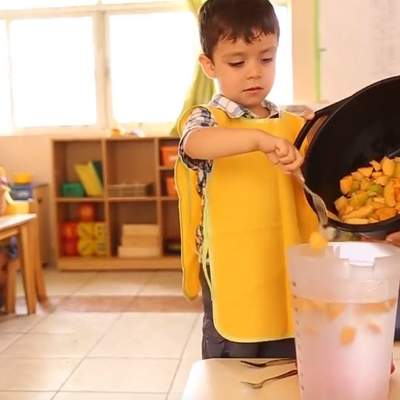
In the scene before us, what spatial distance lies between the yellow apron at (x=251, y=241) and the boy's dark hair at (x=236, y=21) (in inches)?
4.7

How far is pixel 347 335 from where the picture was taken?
639 millimetres

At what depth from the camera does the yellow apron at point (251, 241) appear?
80cm

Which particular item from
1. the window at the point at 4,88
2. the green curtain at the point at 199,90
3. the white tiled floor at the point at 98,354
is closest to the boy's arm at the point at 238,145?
the white tiled floor at the point at 98,354

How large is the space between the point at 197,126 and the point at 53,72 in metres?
3.59

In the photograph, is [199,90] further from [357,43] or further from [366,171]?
[366,171]

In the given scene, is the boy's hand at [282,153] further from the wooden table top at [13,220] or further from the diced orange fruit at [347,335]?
the wooden table top at [13,220]

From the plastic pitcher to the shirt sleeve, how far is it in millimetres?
218

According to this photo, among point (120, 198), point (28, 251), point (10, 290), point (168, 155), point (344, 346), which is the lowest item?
point (10, 290)

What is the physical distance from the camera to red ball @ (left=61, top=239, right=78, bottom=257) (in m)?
4.01

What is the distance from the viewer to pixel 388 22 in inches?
90.7

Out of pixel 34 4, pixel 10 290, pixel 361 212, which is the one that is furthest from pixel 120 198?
pixel 361 212

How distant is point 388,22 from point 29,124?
2.70 meters

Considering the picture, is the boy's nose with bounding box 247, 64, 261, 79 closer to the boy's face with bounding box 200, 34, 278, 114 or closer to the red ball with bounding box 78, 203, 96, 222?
the boy's face with bounding box 200, 34, 278, 114

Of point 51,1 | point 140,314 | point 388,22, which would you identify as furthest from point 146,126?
point 388,22
